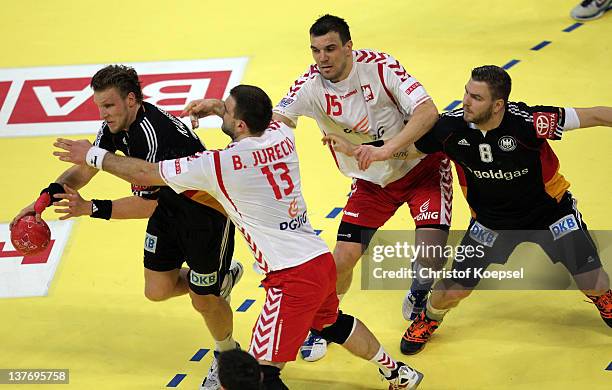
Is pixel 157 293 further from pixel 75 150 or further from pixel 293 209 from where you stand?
pixel 293 209

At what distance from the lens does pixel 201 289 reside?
21.9ft

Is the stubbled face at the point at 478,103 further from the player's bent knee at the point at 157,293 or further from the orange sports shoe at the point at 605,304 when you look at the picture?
the player's bent knee at the point at 157,293

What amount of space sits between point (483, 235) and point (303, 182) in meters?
2.55

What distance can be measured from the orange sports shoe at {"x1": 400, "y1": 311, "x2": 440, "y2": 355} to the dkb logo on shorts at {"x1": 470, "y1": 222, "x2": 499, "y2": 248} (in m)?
0.63

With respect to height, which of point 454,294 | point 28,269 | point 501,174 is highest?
point 501,174

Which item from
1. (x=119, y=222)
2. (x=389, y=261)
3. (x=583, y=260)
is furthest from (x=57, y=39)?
(x=583, y=260)

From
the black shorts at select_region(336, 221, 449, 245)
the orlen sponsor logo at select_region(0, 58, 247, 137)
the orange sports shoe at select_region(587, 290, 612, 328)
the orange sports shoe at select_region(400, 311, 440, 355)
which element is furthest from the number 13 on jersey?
the orlen sponsor logo at select_region(0, 58, 247, 137)

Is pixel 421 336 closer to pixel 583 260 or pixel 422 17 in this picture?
pixel 583 260

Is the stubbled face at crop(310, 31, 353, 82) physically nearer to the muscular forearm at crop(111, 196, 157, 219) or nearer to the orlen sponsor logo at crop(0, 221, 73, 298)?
the muscular forearm at crop(111, 196, 157, 219)

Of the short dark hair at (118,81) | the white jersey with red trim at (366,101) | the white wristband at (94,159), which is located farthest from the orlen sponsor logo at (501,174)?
the white wristband at (94,159)

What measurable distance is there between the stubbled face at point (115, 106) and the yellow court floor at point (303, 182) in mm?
1761

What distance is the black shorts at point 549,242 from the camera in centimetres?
678

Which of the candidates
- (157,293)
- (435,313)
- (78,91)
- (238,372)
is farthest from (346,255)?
(78,91)

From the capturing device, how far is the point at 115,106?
6.38 m
